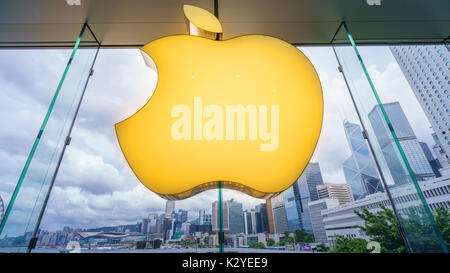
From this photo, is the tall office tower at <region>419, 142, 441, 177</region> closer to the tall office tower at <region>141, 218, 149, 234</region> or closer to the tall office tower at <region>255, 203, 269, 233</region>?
the tall office tower at <region>255, 203, 269, 233</region>

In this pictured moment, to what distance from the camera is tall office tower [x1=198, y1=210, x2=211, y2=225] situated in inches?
57.5

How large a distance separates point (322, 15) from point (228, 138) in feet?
6.50

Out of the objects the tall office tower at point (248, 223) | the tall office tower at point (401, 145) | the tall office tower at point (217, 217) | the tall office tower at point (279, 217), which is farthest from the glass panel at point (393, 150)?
the tall office tower at point (217, 217)

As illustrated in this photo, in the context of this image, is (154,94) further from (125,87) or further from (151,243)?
(151,243)

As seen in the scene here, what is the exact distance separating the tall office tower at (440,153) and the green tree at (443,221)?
515 mm

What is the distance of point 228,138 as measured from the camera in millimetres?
1177

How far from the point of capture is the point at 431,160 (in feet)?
6.17

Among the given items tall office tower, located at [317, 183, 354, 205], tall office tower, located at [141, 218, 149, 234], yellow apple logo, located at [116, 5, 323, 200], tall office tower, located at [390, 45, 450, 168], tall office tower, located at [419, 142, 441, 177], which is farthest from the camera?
tall office tower, located at [390, 45, 450, 168]

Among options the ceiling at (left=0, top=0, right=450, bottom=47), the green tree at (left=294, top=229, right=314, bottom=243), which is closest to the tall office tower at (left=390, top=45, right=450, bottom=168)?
the ceiling at (left=0, top=0, right=450, bottom=47)

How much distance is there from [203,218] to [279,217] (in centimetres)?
53

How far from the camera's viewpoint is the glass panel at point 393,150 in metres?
1.45

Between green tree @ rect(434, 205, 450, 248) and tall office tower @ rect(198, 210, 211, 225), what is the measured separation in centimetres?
158
